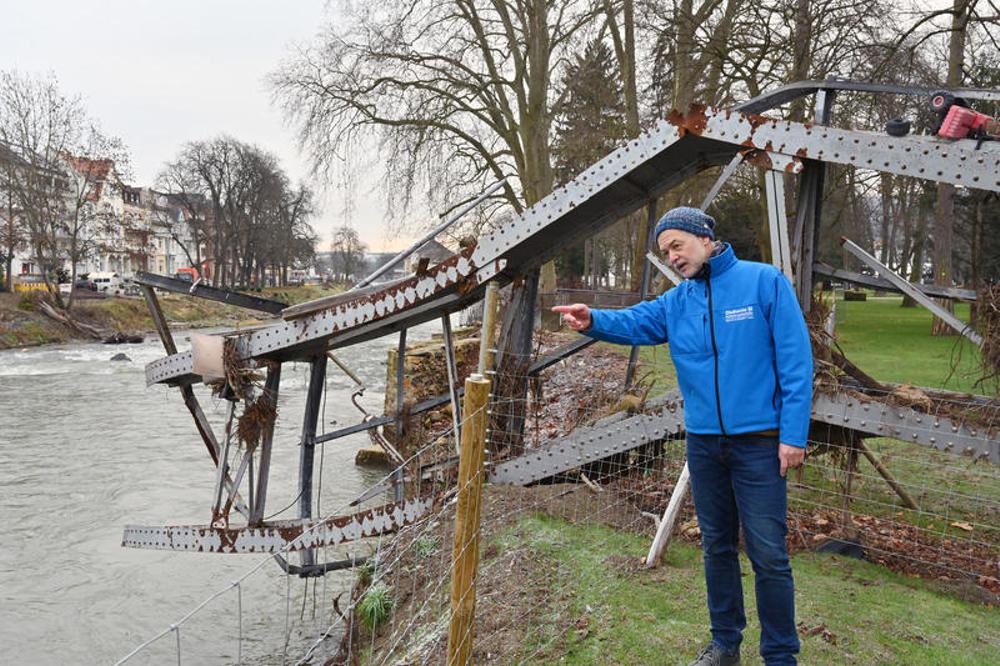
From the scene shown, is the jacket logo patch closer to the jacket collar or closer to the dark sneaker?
the jacket collar

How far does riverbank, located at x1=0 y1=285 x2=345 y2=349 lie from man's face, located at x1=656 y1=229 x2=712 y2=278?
31782 mm

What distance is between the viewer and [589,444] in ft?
20.0

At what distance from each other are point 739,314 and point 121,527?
9.80 m

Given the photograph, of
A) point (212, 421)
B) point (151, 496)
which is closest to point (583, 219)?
point (151, 496)

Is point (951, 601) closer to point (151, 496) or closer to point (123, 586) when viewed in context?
point (123, 586)

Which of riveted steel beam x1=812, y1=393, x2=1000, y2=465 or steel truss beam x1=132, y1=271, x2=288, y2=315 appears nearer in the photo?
riveted steel beam x1=812, y1=393, x2=1000, y2=465

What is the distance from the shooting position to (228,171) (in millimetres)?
63719

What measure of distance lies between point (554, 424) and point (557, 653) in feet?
19.4

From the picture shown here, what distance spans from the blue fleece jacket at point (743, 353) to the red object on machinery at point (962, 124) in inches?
78.9

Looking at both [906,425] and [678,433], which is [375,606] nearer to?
[678,433]

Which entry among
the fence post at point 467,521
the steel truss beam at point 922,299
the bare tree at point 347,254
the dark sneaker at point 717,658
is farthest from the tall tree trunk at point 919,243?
the bare tree at point 347,254

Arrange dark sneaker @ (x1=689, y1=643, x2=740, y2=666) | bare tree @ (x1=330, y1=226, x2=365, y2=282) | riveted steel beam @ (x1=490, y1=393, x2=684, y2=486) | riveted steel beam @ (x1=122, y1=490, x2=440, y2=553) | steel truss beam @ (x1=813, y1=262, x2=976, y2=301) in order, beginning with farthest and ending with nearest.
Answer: bare tree @ (x1=330, y1=226, x2=365, y2=282) < riveted steel beam @ (x1=122, y1=490, x2=440, y2=553) < riveted steel beam @ (x1=490, y1=393, x2=684, y2=486) < steel truss beam @ (x1=813, y1=262, x2=976, y2=301) < dark sneaker @ (x1=689, y1=643, x2=740, y2=666)

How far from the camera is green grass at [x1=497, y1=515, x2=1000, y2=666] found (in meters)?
3.85

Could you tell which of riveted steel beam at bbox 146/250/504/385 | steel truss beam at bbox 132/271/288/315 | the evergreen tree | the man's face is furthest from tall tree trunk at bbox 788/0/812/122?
the man's face
